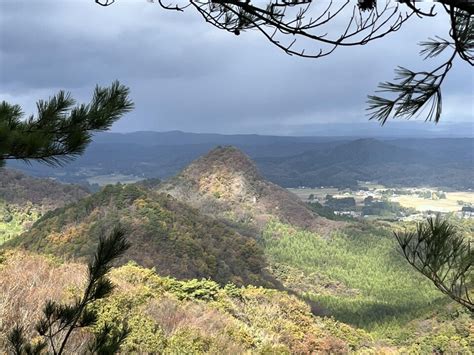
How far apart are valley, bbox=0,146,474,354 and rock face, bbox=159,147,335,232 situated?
0.57 feet

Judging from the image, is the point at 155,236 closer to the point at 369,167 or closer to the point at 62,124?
the point at 62,124

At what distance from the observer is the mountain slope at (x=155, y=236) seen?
2792 centimetres

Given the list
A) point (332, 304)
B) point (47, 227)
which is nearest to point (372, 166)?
point (332, 304)

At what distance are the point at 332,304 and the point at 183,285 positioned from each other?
23.0m

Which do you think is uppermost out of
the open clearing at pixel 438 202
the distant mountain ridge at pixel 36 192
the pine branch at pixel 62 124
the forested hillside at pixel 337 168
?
the pine branch at pixel 62 124

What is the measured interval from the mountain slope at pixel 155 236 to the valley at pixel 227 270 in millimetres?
121

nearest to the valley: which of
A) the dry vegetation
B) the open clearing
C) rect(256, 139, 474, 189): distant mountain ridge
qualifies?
the dry vegetation

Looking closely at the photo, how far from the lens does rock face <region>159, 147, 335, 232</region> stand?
56.8 meters

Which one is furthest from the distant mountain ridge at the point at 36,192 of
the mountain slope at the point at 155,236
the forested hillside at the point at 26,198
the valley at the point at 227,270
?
the mountain slope at the point at 155,236

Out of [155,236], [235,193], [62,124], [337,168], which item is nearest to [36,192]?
[235,193]

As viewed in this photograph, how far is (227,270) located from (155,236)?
18.5 ft

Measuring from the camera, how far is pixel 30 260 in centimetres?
997

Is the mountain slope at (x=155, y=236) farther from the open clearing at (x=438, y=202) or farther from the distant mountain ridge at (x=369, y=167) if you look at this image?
the distant mountain ridge at (x=369, y=167)

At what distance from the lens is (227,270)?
29797 mm
